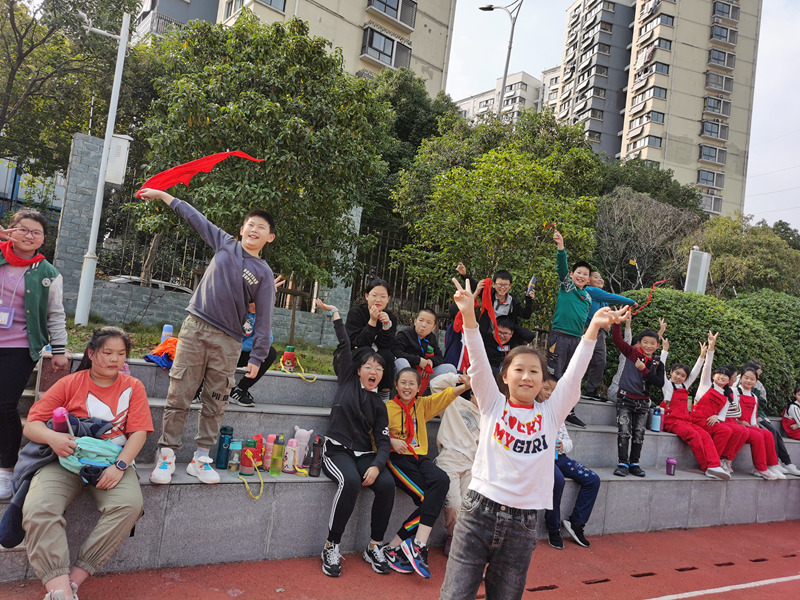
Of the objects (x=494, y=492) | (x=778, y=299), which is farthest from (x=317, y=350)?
(x=778, y=299)

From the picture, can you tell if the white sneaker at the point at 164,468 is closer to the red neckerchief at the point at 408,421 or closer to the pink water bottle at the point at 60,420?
the pink water bottle at the point at 60,420

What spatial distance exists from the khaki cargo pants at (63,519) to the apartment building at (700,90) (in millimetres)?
39653

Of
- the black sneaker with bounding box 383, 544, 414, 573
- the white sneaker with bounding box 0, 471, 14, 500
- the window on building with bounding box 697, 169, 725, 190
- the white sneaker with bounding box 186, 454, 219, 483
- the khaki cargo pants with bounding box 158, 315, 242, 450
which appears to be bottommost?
the black sneaker with bounding box 383, 544, 414, 573

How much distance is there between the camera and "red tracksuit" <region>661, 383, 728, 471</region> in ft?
22.3

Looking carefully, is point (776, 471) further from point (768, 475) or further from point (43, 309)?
point (43, 309)

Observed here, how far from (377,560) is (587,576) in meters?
1.79

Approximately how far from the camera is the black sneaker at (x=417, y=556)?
3.88 meters

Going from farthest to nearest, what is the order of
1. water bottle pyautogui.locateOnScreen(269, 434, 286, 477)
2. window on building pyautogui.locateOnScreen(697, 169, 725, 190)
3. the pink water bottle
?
window on building pyautogui.locateOnScreen(697, 169, 725, 190)
water bottle pyautogui.locateOnScreen(269, 434, 286, 477)
the pink water bottle

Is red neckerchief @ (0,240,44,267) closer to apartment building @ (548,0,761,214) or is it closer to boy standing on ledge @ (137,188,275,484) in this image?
boy standing on ledge @ (137,188,275,484)

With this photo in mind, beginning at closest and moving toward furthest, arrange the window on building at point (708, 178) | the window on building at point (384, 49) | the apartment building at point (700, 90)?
the window on building at point (384, 49)
the apartment building at point (700, 90)
the window on building at point (708, 178)

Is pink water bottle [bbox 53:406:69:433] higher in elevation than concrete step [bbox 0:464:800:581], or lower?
higher

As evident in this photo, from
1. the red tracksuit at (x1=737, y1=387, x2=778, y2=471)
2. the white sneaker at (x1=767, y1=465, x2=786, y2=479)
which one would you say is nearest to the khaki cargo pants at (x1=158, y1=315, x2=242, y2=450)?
the red tracksuit at (x1=737, y1=387, x2=778, y2=471)

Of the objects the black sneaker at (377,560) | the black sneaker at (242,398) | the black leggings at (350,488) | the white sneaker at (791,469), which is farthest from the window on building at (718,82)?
the black sneaker at (377,560)

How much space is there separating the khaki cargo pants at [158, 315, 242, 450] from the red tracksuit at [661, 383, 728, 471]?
224 inches
